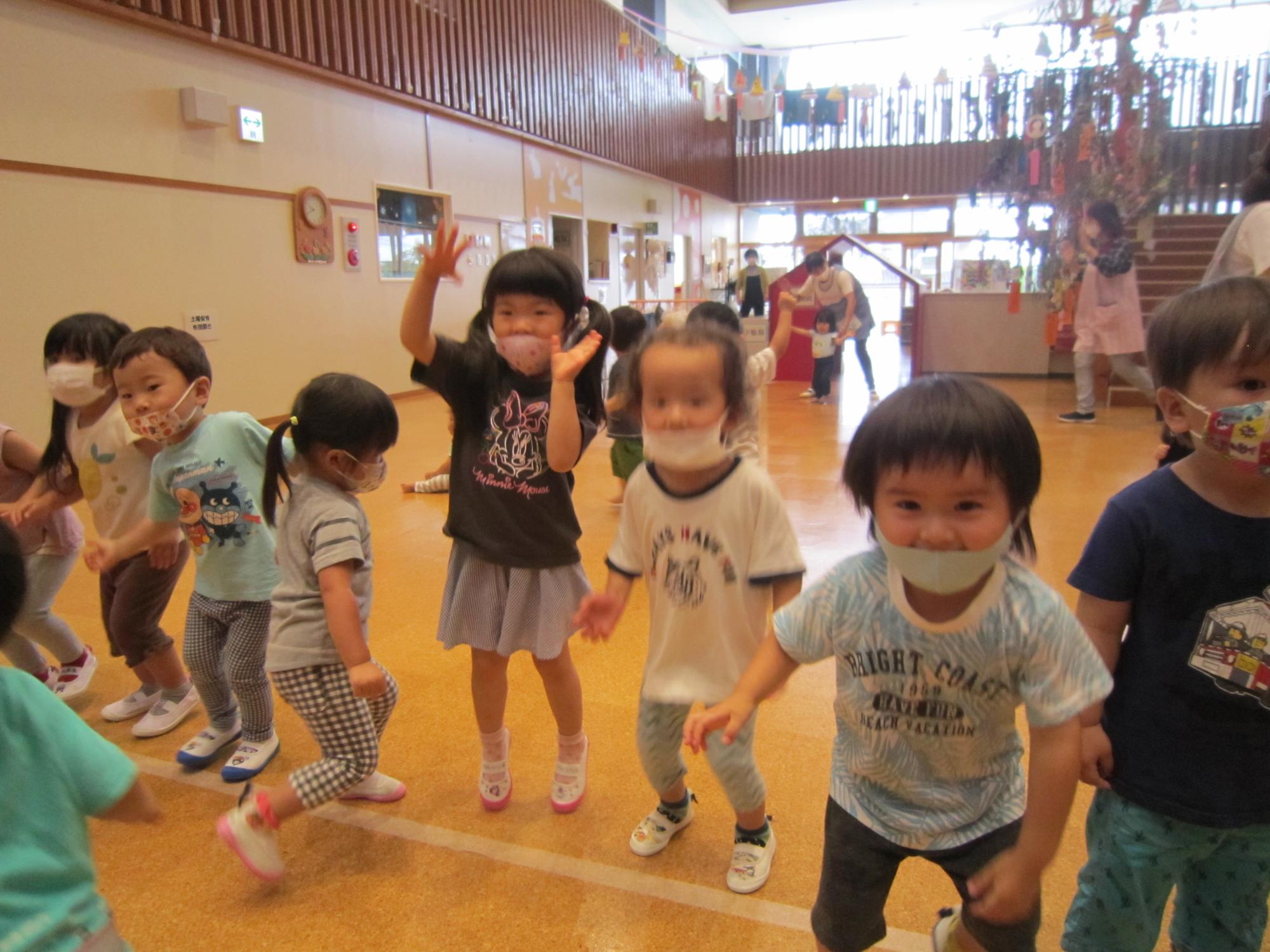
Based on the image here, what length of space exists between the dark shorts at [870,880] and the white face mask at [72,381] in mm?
2144

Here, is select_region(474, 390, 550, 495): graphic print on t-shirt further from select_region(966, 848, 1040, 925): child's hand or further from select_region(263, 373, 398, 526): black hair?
select_region(966, 848, 1040, 925): child's hand

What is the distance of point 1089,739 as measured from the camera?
4.25 feet

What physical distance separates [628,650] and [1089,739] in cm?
184

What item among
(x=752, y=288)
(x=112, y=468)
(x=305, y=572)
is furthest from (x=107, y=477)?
(x=752, y=288)

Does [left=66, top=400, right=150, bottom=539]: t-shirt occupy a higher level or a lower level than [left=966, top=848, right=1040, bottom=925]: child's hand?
higher

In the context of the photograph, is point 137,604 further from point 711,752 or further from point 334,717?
point 711,752

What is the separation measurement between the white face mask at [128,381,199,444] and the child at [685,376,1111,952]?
1546 mm

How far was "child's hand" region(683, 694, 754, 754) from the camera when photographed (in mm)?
1180

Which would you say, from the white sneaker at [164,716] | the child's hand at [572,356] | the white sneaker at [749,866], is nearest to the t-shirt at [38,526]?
the white sneaker at [164,716]

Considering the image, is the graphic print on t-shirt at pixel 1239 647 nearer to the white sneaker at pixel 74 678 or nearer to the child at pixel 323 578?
the child at pixel 323 578

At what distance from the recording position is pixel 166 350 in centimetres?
207

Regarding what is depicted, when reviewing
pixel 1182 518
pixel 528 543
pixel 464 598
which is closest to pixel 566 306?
pixel 528 543

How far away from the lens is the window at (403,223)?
349 inches

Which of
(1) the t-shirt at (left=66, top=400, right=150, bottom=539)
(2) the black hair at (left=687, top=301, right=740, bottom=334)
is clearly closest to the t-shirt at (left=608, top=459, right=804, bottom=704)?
(1) the t-shirt at (left=66, top=400, right=150, bottom=539)
